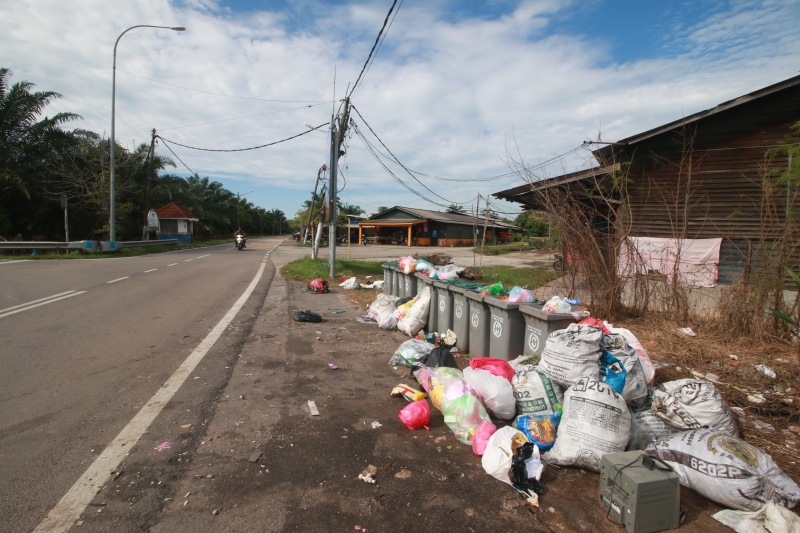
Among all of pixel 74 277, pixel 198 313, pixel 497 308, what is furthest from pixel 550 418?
pixel 74 277

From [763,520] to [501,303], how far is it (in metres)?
2.94

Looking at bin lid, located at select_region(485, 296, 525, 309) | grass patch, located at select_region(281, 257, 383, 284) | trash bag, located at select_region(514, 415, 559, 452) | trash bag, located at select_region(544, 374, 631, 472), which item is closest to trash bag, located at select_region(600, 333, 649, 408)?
trash bag, located at select_region(544, 374, 631, 472)

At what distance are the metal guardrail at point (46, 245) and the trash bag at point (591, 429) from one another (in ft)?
80.8

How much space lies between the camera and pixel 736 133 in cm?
1277

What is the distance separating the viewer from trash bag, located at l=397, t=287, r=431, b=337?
23.5 ft

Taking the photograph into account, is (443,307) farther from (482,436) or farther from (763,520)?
(763,520)

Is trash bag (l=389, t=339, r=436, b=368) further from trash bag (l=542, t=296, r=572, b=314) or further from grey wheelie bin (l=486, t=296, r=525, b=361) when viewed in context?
trash bag (l=542, t=296, r=572, b=314)

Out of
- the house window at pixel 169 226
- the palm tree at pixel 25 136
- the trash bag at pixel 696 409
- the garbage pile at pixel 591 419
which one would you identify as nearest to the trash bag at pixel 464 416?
the garbage pile at pixel 591 419

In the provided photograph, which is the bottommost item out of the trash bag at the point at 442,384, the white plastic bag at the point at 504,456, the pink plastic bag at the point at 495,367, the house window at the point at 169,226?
the white plastic bag at the point at 504,456

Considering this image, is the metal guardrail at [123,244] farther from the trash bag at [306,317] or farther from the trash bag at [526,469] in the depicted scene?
the trash bag at [526,469]

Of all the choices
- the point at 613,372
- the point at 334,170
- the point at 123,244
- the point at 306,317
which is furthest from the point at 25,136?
the point at 613,372

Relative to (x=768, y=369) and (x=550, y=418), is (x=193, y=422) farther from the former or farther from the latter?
Result: (x=768, y=369)

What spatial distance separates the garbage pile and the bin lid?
0.82 m

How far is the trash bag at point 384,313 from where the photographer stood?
7535mm
